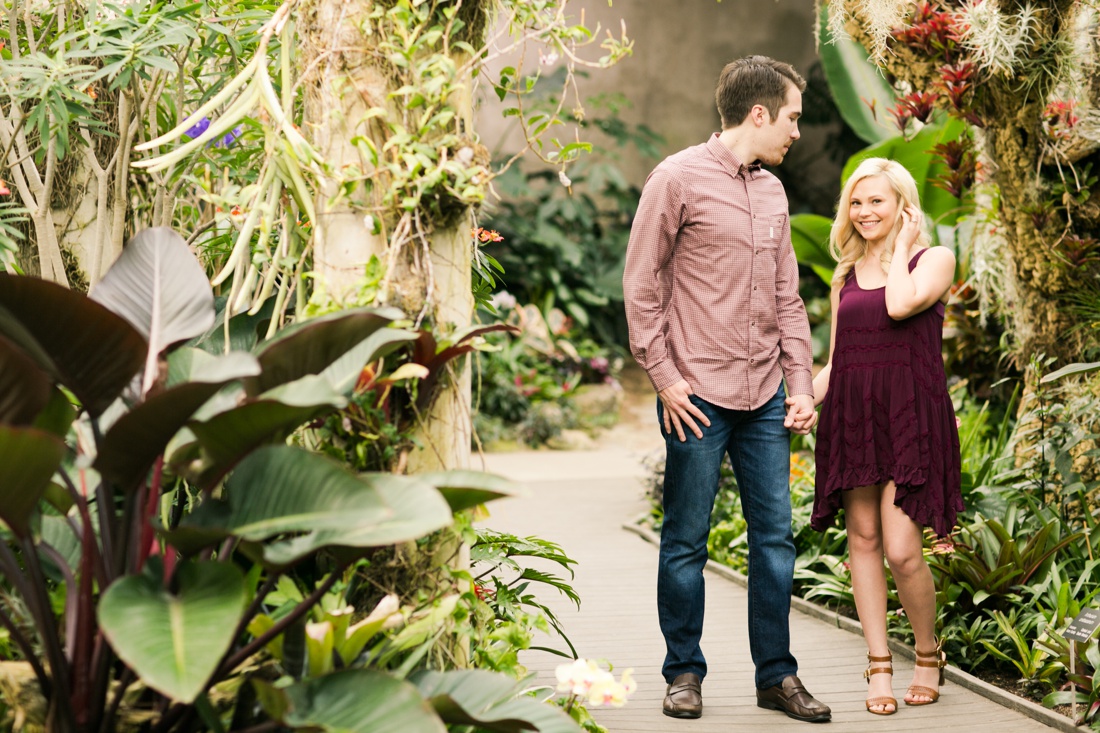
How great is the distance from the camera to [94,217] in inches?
142

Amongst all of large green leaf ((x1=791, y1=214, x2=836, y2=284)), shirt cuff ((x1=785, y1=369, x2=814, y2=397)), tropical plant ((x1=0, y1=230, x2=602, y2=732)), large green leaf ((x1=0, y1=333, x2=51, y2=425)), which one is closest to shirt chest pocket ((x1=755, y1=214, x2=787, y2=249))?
shirt cuff ((x1=785, y1=369, x2=814, y2=397))

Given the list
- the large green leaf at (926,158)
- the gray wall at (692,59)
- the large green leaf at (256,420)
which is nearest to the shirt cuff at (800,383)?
the large green leaf at (256,420)

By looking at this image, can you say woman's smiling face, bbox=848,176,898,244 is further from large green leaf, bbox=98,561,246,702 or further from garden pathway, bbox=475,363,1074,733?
large green leaf, bbox=98,561,246,702

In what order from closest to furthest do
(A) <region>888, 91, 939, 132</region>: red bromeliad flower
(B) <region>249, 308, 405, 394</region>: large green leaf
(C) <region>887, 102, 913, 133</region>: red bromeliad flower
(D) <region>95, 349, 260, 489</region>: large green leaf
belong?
(D) <region>95, 349, 260, 489</region>: large green leaf < (B) <region>249, 308, 405, 394</region>: large green leaf < (A) <region>888, 91, 939, 132</region>: red bromeliad flower < (C) <region>887, 102, 913, 133</region>: red bromeliad flower

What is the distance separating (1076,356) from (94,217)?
12.5ft

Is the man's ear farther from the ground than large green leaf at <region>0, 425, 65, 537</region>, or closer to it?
farther from the ground

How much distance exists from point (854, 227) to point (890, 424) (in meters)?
0.63

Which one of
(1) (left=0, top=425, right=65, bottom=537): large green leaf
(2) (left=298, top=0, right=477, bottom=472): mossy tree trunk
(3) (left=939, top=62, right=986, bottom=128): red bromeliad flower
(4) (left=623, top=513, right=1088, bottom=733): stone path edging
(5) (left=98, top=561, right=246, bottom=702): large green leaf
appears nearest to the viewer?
(5) (left=98, top=561, right=246, bottom=702): large green leaf

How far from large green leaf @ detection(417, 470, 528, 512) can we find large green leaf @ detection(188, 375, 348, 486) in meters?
0.24

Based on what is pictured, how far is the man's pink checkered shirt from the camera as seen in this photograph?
296 centimetres

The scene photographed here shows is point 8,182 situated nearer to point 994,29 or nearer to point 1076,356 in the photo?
point 994,29

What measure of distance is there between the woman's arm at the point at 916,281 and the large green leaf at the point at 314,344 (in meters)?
1.69

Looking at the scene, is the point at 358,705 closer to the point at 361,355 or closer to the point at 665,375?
the point at 361,355

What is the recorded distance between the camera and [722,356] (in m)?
2.97
